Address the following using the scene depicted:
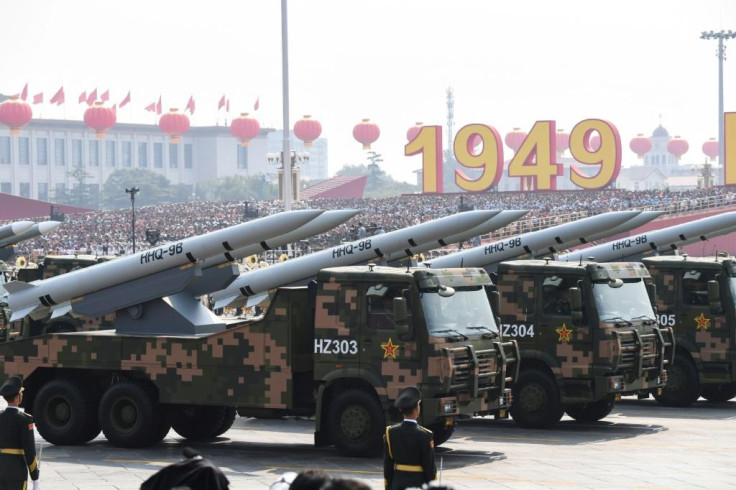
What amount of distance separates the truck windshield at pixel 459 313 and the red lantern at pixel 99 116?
127 metres

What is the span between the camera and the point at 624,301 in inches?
777

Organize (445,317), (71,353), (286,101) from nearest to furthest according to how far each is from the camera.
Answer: (445,317) → (71,353) → (286,101)

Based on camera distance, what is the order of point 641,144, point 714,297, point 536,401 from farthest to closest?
1. point 641,144
2. point 714,297
3. point 536,401

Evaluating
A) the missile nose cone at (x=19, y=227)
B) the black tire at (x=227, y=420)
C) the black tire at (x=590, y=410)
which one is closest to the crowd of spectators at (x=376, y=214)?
the missile nose cone at (x=19, y=227)

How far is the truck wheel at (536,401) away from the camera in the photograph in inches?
765

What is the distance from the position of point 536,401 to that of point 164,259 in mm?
5797

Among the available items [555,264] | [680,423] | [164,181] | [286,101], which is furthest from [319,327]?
[164,181]

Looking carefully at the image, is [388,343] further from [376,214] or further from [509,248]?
[376,214]

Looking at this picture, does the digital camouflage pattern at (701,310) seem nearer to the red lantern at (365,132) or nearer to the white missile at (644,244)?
the white missile at (644,244)

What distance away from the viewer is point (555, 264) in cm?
1988

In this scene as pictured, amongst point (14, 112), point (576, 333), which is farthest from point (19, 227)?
point (14, 112)

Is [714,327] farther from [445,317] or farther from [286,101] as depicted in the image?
[286,101]

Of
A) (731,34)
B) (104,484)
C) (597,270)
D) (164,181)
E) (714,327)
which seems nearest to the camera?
(104,484)

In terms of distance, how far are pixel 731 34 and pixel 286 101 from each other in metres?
63.2
